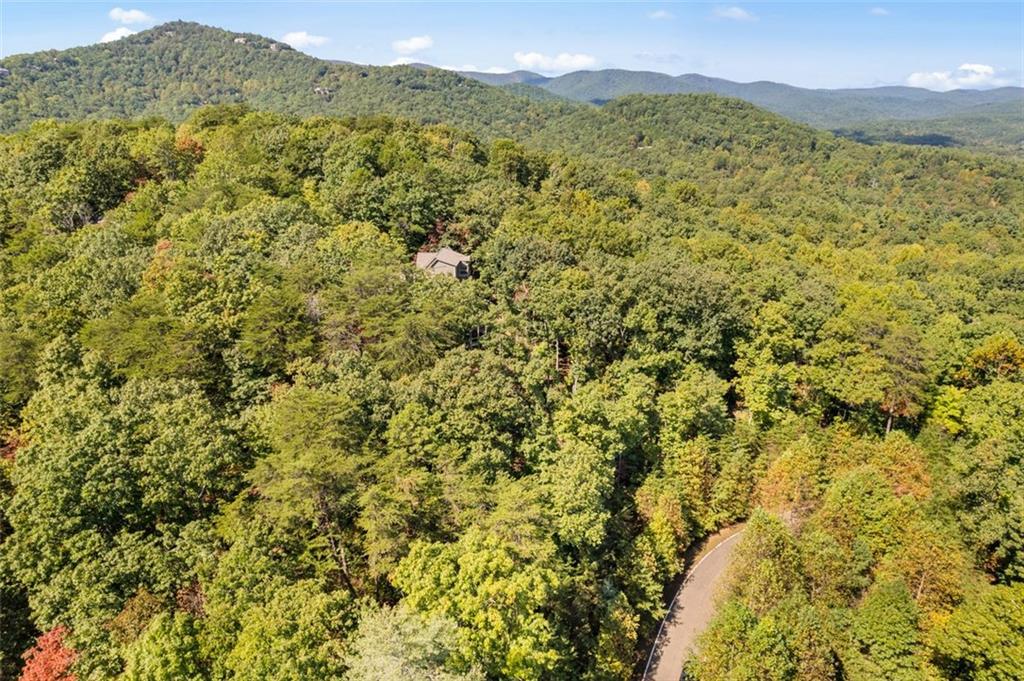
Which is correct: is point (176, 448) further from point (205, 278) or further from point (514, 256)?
point (514, 256)

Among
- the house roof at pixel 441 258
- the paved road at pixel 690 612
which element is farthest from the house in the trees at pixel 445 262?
the paved road at pixel 690 612

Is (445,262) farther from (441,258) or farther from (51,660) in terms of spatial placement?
(51,660)

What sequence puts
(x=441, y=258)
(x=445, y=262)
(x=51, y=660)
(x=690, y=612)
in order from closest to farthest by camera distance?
(x=51, y=660) → (x=690, y=612) → (x=445, y=262) → (x=441, y=258)

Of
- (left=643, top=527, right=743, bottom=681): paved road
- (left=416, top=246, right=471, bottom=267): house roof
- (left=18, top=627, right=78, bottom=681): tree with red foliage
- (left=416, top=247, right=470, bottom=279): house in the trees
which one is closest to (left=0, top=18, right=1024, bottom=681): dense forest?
(left=18, top=627, right=78, bottom=681): tree with red foliage

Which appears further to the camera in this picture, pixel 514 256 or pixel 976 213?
pixel 976 213

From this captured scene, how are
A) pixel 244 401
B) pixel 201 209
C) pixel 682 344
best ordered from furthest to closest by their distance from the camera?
pixel 201 209
pixel 682 344
pixel 244 401

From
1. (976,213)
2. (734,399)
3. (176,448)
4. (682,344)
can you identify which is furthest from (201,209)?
(976,213)

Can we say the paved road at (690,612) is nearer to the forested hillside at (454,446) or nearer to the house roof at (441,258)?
the forested hillside at (454,446)

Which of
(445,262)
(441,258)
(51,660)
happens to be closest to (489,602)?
(51,660)
